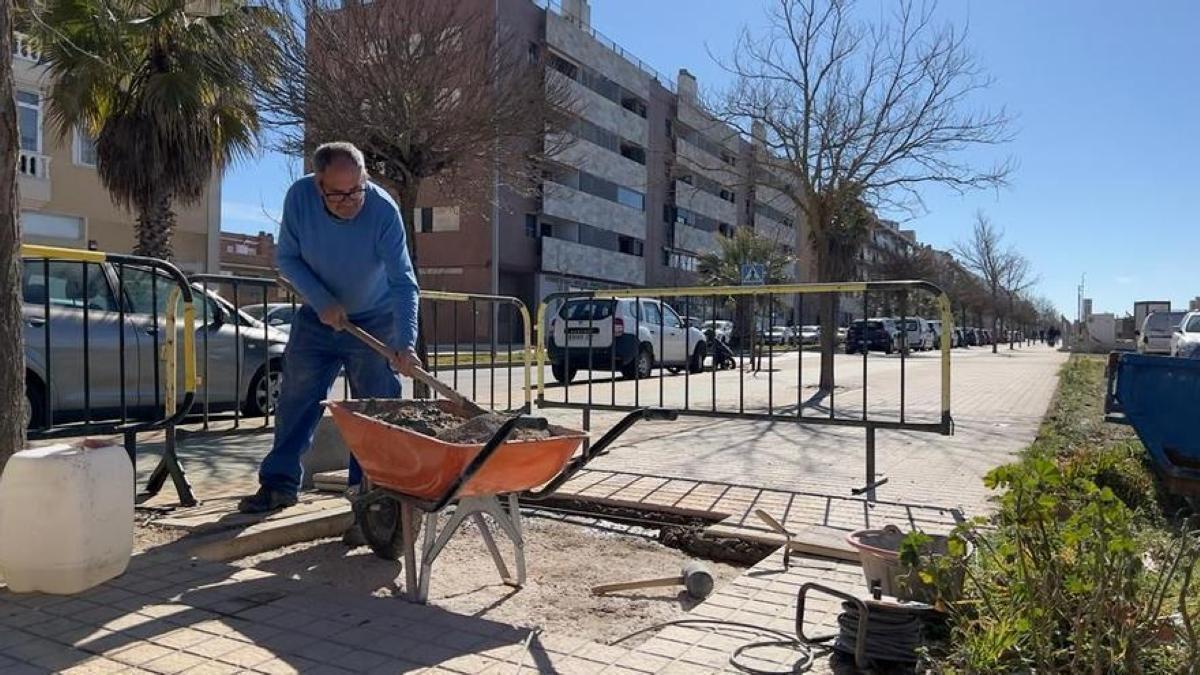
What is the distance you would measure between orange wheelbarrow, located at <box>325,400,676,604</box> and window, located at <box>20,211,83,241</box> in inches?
913

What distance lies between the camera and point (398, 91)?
11.6 m

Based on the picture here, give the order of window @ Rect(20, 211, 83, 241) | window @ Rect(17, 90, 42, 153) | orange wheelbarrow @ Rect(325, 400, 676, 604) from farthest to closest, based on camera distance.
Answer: window @ Rect(20, 211, 83, 241) < window @ Rect(17, 90, 42, 153) < orange wheelbarrow @ Rect(325, 400, 676, 604)

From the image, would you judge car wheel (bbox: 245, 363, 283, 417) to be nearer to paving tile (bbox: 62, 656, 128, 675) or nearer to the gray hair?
the gray hair

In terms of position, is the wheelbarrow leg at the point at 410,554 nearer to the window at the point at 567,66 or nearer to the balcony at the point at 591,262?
the balcony at the point at 591,262

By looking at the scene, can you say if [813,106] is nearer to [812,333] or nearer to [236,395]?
[236,395]

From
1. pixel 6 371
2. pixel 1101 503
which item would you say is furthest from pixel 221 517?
pixel 1101 503

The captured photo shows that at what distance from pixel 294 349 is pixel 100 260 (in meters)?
1.08

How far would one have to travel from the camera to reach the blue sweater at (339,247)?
4102 mm

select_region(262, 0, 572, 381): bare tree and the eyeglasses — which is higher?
select_region(262, 0, 572, 381): bare tree

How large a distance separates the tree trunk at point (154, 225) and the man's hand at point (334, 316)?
12.7 meters

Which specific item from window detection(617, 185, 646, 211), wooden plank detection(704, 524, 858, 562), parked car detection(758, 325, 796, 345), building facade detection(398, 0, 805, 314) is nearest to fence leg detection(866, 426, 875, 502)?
wooden plank detection(704, 524, 858, 562)

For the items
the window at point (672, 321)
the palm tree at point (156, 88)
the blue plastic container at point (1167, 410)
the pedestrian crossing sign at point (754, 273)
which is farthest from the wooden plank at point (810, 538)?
the window at point (672, 321)

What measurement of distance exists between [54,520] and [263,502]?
1356 millimetres

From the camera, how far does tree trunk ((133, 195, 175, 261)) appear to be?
14945mm
